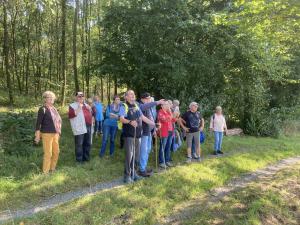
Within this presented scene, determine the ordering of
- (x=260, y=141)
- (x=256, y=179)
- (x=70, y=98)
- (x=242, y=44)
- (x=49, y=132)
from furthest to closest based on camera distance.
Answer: (x=70, y=98) < (x=260, y=141) < (x=242, y=44) < (x=256, y=179) < (x=49, y=132)

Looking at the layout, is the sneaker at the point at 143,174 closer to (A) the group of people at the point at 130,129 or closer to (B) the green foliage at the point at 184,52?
(A) the group of people at the point at 130,129

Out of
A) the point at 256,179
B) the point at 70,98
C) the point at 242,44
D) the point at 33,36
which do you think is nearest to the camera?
the point at 256,179

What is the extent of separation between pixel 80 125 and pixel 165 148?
2.69 meters

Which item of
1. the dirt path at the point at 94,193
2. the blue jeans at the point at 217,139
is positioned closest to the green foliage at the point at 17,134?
the dirt path at the point at 94,193

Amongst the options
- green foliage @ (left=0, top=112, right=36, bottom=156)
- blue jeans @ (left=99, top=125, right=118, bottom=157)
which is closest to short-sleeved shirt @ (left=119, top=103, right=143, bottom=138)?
blue jeans @ (left=99, top=125, right=118, bottom=157)

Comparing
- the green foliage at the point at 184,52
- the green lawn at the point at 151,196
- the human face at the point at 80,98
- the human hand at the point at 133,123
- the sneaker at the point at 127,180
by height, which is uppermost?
the green foliage at the point at 184,52

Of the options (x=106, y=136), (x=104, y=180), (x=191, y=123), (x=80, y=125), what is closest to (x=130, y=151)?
(x=104, y=180)

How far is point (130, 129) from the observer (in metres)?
8.44

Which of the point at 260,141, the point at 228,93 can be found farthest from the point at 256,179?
the point at 228,93

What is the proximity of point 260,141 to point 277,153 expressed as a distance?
2861 millimetres

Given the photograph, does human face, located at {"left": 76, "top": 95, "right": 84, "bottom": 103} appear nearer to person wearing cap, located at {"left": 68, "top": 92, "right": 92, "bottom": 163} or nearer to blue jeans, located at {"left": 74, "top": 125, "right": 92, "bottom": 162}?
person wearing cap, located at {"left": 68, "top": 92, "right": 92, "bottom": 163}

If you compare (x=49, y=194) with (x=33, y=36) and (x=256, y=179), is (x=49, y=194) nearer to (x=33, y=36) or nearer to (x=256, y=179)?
(x=256, y=179)

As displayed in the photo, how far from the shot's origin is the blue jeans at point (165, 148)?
10492 mm

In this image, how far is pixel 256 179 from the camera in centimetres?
1073
